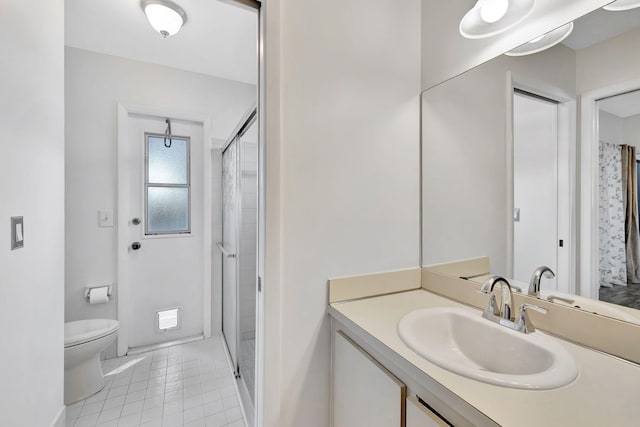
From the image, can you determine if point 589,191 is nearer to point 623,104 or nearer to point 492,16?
point 623,104

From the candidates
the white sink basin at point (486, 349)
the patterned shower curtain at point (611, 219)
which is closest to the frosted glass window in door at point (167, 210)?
the white sink basin at point (486, 349)

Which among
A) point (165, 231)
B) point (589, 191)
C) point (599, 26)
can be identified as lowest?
point (165, 231)

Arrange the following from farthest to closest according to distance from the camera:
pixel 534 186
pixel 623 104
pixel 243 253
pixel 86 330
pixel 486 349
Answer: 1. pixel 86 330
2. pixel 243 253
3. pixel 534 186
4. pixel 486 349
5. pixel 623 104

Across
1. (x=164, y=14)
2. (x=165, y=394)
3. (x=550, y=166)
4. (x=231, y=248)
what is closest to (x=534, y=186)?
(x=550, y=166)

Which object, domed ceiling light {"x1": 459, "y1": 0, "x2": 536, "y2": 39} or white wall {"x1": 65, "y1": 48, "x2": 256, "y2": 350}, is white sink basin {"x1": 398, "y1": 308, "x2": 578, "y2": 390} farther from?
white wall {"x1": 65, "y1": 48, "x2": 256, "y2": 350}

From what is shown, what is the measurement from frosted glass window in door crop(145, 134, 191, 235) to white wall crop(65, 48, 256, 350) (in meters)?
0.26

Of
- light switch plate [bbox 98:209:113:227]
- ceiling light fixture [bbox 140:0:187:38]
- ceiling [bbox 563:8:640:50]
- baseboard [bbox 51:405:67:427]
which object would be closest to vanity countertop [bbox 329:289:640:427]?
ceiling [bbox 563:8:640:50]

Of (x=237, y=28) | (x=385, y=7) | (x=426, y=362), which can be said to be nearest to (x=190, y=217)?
(x=237, y=28)

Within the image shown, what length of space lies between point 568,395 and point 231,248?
1.94 m

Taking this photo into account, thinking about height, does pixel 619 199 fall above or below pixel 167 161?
below

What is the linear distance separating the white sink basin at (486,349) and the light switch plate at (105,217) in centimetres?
235

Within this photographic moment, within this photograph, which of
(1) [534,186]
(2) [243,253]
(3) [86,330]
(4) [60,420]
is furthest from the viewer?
(3) [86,330]

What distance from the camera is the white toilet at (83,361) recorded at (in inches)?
65.9

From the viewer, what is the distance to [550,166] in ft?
3.19
